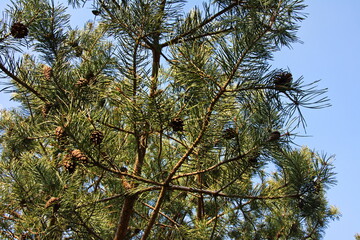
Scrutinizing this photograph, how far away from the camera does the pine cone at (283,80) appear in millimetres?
1108

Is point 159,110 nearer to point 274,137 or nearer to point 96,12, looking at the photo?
point 274,137

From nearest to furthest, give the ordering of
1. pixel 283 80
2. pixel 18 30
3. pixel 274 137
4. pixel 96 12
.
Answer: pixel 283 80 < pixel 274 137 < pixel 18 30 < pixel 96 12

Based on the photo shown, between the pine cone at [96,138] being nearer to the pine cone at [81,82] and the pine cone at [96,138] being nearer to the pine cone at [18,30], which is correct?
the pine cone at [81,82]

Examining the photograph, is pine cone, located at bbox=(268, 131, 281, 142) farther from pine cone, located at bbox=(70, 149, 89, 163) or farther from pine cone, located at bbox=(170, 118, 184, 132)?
pine cone, located at bbox=(70, 149, 89, 163)

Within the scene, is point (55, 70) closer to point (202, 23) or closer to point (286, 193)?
point (202, 23)

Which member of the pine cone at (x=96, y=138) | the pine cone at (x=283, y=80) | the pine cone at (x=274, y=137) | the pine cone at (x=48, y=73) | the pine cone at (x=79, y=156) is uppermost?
the pine cone at (x=48, y=73)

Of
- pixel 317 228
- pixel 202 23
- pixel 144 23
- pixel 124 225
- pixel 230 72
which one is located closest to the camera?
pixel 230 72

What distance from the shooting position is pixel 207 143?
1354 mm

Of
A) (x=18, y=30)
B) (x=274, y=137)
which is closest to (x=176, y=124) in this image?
(x=274, y=137)

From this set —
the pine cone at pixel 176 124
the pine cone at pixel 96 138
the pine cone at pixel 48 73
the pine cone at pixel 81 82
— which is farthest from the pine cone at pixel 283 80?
the pine cone at pixel 48 73

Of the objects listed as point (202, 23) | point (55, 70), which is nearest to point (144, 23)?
point (202, 23)

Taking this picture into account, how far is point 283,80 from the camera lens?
112 cm

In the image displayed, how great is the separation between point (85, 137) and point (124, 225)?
63cm

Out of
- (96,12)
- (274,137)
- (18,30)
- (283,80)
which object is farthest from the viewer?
(96,12)
